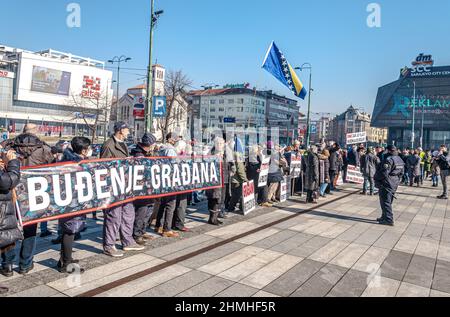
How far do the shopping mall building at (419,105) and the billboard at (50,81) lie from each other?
271 ft

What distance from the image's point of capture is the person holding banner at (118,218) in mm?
5309

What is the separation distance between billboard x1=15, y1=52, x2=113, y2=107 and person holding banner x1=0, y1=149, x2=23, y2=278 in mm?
79740

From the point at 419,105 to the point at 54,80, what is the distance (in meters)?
91.6

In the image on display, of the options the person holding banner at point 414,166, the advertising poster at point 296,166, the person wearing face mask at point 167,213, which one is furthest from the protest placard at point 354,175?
the person wearing face mask at point 167,213

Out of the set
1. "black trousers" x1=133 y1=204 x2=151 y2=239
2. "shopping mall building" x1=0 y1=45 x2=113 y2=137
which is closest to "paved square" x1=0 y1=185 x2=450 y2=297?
"black trousers" x1=133 y1=204 x2=151 y2=239

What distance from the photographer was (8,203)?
3908mm

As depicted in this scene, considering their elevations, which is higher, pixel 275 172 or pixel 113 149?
pixel 113 149

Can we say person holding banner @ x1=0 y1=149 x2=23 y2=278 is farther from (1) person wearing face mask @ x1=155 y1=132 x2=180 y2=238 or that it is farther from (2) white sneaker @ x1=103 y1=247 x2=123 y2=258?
(1) person wearing face mask @ x1=155 y1=132 x2=180 y2=238

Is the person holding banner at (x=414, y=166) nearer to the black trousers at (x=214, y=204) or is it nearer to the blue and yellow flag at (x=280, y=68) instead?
the blue and yellow flag at (x=280, y=68)

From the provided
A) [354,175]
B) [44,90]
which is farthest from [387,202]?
[44,90]

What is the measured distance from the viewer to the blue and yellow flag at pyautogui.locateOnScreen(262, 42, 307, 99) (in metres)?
11.7

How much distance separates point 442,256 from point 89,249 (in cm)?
612

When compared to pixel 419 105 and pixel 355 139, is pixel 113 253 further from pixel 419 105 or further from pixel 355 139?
pixel 419 105
